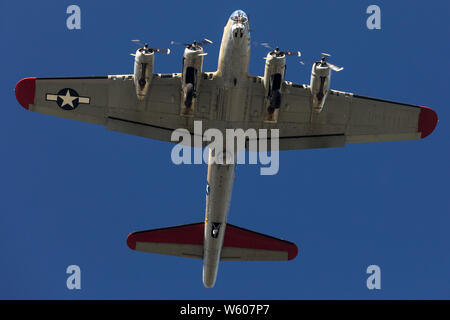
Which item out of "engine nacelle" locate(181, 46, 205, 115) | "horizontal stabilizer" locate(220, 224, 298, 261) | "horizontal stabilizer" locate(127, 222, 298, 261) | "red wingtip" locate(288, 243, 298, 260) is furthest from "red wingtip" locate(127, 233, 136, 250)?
"red wingtip" locate(288, 243, 298, 260)

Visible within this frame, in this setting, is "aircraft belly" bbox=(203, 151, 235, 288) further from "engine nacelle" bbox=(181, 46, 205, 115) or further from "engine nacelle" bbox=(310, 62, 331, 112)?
"engine nacelle" bbox=(310, 62, 331, 112)

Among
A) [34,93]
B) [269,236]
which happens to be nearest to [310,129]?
[269,236]

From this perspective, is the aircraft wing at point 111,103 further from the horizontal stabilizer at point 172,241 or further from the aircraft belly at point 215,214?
the horizontal stabilizer at point 172,241

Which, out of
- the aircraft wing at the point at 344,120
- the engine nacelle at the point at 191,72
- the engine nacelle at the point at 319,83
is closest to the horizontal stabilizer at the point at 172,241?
the aircraft wing at the point at 344,120

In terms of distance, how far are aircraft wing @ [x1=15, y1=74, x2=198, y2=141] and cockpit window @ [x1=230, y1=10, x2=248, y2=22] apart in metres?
3.59

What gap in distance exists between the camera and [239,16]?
1062 inches

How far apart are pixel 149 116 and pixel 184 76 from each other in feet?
8.68

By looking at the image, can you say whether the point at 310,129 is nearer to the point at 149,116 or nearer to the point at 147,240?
the point at 149,116

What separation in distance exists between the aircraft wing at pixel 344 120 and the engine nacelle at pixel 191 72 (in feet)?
12.2

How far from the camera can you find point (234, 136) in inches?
1122

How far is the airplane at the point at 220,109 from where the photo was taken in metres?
27.4

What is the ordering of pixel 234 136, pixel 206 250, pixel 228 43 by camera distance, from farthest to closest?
pixel 206 250 < pixel 234 136 < pixel 228 43

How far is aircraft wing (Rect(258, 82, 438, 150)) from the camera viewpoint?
95.4 feet

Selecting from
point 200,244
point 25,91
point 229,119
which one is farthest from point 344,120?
point 25,91
